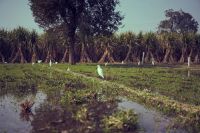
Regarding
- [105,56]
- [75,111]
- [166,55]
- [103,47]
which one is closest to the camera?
[75,111]

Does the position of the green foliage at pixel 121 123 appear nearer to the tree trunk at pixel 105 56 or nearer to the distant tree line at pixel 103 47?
the distant tree line at pixel 103 47

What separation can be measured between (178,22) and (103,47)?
44.1 meters

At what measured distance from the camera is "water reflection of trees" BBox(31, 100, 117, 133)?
40.3 feet

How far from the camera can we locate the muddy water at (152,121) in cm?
1214

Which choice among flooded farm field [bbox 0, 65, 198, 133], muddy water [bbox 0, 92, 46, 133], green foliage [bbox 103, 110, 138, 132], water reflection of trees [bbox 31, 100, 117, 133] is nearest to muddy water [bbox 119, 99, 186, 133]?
flooded farm field [bbox 0, 65, 198, 133]

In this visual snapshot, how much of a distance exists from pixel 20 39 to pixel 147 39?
14676mm

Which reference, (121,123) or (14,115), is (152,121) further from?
(14,115)

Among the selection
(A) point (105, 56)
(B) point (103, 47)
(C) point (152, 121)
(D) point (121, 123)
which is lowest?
(C) point (152, 121)

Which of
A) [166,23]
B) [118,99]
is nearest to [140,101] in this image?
[118,99]

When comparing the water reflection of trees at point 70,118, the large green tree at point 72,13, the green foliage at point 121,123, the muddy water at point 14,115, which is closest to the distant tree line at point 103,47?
the large green tree at point 72,13

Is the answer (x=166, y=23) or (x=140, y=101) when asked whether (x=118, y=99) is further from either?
(x=166, y=23)

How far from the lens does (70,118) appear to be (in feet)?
44.7

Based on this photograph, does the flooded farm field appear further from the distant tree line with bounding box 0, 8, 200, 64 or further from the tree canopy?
the tree canopy

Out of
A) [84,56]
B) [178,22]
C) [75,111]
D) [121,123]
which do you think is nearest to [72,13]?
[84,56]
